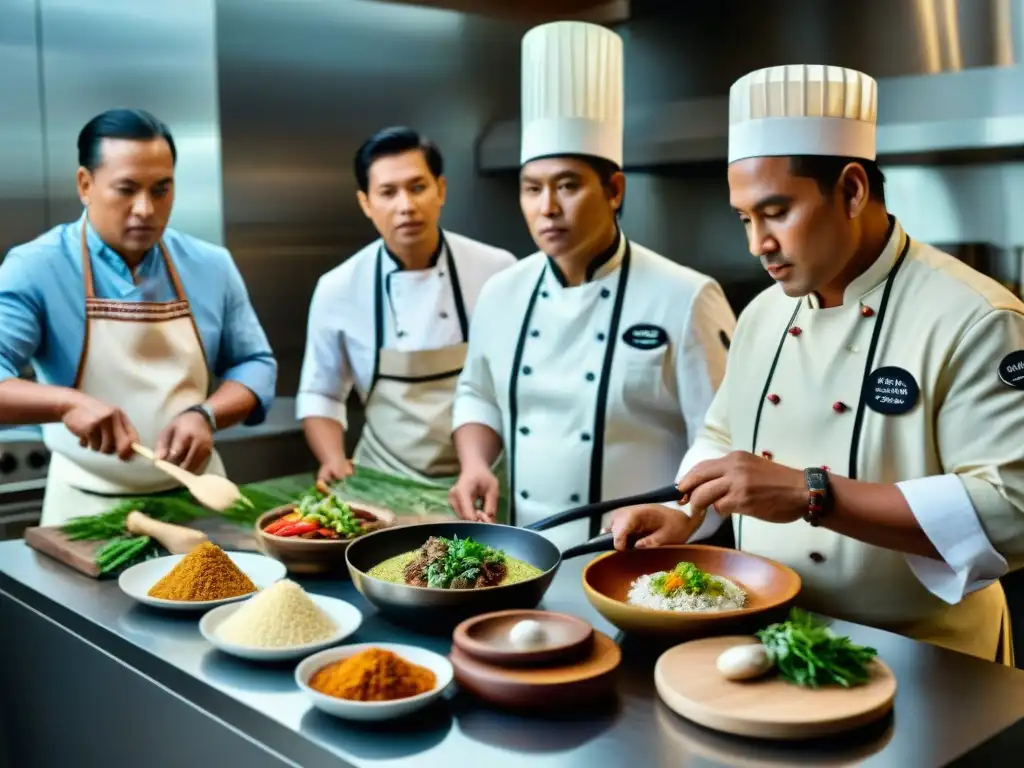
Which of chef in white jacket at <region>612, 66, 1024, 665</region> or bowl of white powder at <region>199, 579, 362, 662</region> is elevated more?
chef in white jacket at <region>612, 66, 1024, 665</region>

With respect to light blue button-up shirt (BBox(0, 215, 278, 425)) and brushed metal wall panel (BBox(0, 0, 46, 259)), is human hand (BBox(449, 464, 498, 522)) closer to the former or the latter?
light blue button-up shirt (BBox(0, 215, 278, 425))

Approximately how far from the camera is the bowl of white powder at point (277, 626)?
130cm

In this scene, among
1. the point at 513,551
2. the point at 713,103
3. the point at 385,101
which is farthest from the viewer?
the point at 385,101

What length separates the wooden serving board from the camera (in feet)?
3.42

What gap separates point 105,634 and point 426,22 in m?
2.89

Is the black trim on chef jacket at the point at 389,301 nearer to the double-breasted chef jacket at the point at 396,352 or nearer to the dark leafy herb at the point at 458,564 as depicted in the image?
the double-breasted chef jacket at the point at 396,352

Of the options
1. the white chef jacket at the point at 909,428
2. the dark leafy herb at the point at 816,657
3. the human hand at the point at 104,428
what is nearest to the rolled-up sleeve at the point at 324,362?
the human hand at the point at 104,428

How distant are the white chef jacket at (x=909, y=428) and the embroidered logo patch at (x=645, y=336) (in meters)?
0.48

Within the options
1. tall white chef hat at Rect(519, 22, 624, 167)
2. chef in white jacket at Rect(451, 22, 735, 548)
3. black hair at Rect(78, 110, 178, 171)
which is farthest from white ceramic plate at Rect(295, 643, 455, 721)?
black hair at Rect(78, 110, 178, 171)

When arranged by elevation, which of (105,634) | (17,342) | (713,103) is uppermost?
(713,103)

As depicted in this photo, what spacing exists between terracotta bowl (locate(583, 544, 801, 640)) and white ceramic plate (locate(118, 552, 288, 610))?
20.7 inches

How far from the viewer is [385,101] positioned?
3.76 meters

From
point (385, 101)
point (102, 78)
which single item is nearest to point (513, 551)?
point (102, 78)

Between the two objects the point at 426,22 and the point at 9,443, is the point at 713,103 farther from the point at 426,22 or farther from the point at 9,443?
the point at 9,443
